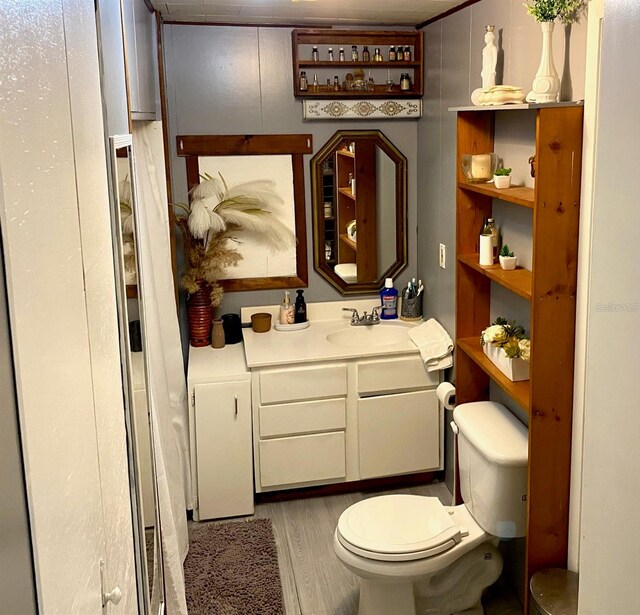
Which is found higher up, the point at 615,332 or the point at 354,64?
the point at 354,64

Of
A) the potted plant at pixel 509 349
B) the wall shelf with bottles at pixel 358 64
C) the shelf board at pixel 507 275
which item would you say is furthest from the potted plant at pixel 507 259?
the wall shelf with bottles at pixel 358 64

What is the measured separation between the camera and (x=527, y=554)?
2.34m

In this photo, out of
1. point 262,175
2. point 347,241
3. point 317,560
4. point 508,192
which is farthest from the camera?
point 347,241

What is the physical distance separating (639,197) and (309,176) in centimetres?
267

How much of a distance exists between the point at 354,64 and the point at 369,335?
4.37 feet

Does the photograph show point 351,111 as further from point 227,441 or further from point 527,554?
point 527,554

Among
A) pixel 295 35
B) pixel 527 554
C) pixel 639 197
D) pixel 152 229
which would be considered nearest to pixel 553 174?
pixel 639 197

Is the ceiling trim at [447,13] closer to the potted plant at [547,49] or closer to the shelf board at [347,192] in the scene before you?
the potted plant at [547,49]

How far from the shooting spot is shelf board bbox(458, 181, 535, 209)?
2192 millimetres

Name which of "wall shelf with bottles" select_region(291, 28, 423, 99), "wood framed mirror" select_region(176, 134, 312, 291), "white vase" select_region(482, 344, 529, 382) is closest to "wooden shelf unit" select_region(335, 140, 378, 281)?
"wood framed mirror" select_region(176, 134, 312, 291)

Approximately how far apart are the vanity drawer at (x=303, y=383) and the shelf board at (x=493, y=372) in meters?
0.68

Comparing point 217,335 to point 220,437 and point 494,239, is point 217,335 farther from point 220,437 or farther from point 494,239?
point 494,239

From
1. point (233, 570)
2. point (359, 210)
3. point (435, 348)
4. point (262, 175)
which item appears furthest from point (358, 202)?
point (233, 570)

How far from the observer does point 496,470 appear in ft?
7.98
